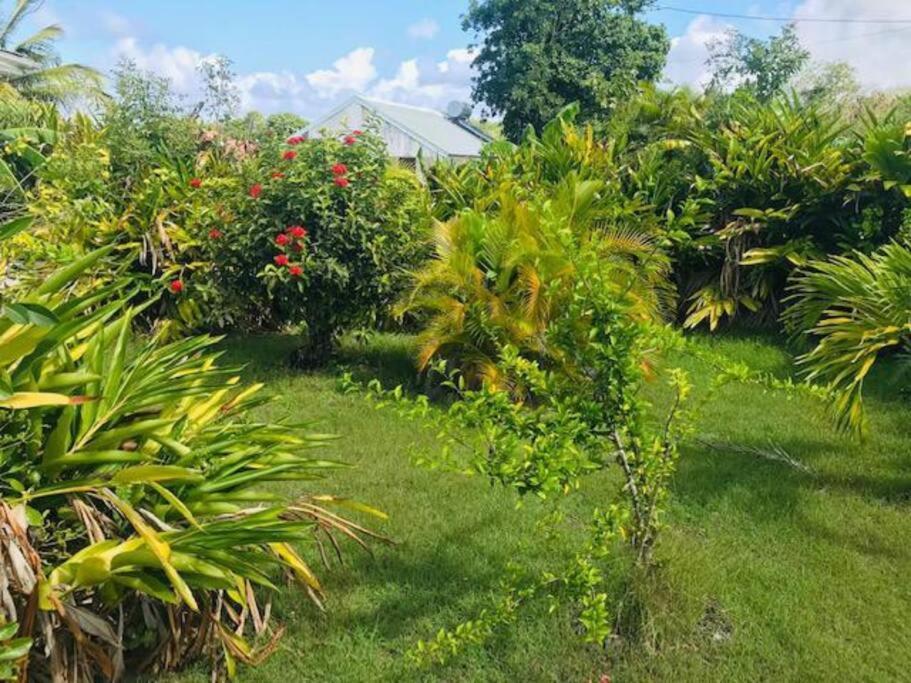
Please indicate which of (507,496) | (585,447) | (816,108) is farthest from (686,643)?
(816,108)

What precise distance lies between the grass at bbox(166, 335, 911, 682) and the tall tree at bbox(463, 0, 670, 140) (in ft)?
85.9

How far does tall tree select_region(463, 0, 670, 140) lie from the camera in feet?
101

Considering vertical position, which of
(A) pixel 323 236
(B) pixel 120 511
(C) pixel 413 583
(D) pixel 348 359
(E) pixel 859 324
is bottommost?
(C) pixel 413 583

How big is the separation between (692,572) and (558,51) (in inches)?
1191

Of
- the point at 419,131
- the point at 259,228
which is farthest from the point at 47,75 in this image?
the point at 259,228

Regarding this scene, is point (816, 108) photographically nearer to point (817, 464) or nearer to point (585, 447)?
point (817, 464)

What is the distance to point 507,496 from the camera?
4953mm

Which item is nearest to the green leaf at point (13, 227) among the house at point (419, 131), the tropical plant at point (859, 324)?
the tropical plant at point (859, 324)

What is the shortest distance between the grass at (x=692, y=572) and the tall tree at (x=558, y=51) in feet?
85.9

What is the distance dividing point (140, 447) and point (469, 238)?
14.5ft

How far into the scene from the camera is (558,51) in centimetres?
3123

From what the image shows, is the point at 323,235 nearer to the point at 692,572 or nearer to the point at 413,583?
the point at 413,583

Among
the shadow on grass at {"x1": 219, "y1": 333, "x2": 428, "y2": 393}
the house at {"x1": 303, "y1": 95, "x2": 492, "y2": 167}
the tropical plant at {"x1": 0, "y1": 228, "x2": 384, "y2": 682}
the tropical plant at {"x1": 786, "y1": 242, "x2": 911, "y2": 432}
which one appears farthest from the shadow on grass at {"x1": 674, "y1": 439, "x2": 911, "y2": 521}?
the house at {"x1": 303, "y1": 95, "x2": 492, "y2": 167}

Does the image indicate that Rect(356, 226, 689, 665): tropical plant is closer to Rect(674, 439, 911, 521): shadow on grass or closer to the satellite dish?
Rect(674, 439, 911, 521): shadow on grass
